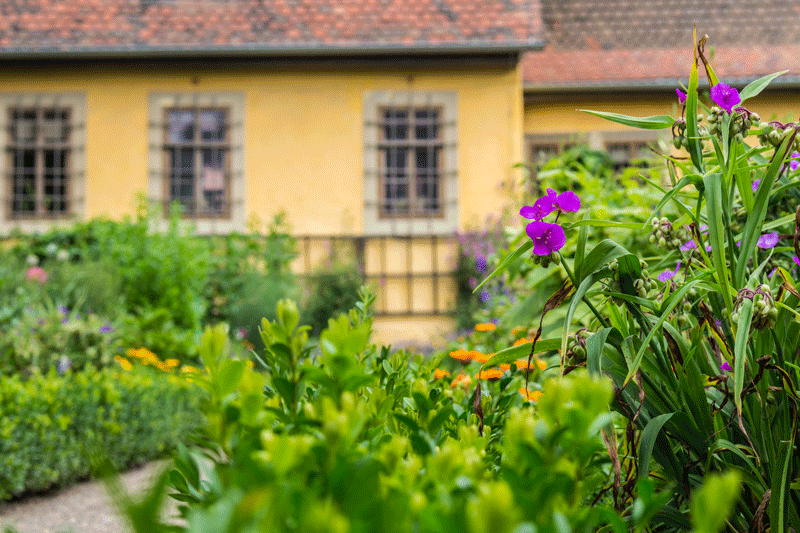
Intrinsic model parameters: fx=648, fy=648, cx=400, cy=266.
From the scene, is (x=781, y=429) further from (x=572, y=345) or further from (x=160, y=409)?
(x=160, y=409)

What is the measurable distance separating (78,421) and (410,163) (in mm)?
5101

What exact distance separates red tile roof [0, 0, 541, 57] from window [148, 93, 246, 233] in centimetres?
66

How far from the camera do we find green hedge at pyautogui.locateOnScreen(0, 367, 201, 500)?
3228mm

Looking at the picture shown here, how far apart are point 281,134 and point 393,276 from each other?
2.17 m

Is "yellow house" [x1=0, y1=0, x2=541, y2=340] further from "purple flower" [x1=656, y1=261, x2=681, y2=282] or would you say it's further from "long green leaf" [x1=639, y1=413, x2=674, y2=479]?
"long green leaf" [x1=639, y1=413, x2=674, y2=479]

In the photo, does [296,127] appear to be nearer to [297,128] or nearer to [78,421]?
[297,128]

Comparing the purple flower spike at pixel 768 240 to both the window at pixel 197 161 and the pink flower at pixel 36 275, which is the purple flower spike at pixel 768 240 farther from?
the window at pixel 197 161

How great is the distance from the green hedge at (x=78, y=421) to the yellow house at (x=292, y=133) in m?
3.59

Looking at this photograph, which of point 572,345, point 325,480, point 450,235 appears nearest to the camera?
point 325,480

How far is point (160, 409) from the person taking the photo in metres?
4.17

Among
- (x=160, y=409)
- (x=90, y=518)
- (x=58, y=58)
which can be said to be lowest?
(x=90, y=518)

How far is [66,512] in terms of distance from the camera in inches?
127

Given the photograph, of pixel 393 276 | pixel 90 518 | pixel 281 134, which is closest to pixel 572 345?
pixel 90 518

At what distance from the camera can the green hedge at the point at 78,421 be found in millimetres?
3228
